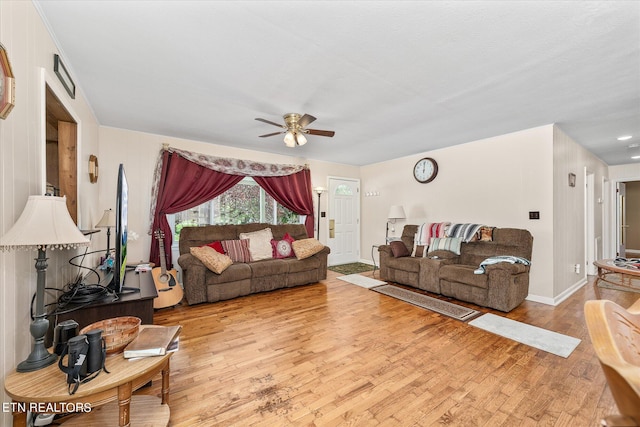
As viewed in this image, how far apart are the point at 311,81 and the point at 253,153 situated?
284 centimetres

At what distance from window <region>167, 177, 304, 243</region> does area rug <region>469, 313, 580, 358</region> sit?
3.73m

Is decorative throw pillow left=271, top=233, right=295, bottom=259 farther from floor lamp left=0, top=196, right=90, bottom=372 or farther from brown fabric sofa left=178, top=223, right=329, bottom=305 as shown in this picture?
floor lamp left=0, top=196, right=90, bottom=372

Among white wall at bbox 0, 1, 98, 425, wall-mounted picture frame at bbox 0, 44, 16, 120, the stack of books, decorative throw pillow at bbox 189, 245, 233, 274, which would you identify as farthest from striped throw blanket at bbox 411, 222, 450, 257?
wall-mounted picture frame at bbox 0, 44, 16, 120

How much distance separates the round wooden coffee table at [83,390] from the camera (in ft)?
3.50

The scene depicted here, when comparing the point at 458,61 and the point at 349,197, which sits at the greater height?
the point at 458,61

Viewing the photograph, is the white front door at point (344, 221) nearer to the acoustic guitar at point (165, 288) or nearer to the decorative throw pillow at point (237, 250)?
the decorative throw pillow at point (237, 250)

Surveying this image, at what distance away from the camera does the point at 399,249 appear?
456 cm

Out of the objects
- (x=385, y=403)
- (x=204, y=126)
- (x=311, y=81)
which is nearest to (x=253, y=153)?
(x=204, y=126)

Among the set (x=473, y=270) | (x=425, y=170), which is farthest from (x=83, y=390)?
(x=425, y=170)

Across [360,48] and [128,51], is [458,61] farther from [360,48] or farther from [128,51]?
[128,51]

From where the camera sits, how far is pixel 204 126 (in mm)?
3680

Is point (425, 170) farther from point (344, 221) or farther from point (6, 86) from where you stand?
point (6, 86)

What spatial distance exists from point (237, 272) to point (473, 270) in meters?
3.17

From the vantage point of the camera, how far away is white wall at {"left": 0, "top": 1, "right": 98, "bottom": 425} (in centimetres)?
124
